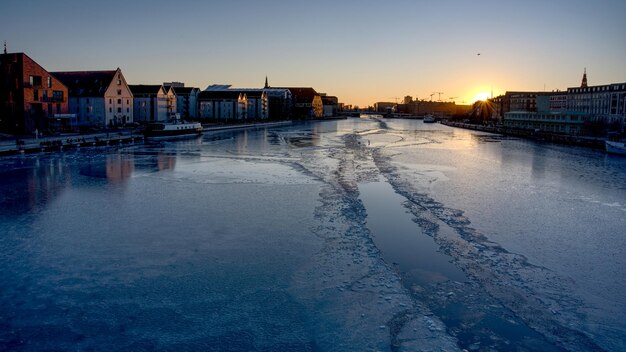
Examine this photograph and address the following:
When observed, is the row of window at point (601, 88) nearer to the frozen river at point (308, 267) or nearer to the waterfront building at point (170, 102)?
the waterfront building at point (170, 102)

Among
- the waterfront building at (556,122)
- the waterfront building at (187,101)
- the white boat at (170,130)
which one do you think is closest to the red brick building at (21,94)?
the white boat at (170,130)

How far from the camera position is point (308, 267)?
9938 mm

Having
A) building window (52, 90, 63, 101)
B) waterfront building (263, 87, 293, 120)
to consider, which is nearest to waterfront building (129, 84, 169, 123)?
building window (52, 90, 63, 101)

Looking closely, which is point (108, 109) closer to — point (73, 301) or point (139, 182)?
point (139, 182)

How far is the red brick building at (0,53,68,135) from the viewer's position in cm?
4219

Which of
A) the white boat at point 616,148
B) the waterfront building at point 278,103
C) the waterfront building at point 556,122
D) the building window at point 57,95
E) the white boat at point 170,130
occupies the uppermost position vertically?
the waterfront building at point 278,103

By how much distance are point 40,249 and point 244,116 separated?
89.2m

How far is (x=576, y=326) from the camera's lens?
24.8ft

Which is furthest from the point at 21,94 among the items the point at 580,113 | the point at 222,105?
the point at 580,113

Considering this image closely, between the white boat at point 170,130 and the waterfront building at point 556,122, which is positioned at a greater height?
the waterfront building at point 556,122

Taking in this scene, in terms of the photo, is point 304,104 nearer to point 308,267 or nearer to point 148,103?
point 148,103

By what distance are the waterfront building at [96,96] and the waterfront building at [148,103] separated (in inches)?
360

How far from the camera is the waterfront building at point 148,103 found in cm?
6956

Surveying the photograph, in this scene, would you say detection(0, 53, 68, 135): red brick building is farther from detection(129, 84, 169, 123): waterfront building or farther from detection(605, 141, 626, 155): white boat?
detection(605, 141, 626, 155): white boat
